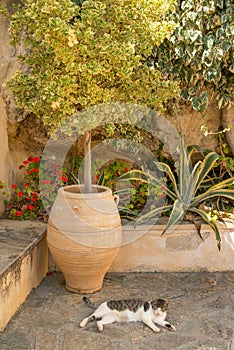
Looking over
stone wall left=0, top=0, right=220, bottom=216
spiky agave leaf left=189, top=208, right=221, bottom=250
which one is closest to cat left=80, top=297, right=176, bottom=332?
spiky agave leaf left=189, top=208, right=221, bottom=250

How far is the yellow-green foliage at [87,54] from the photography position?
3.10 m

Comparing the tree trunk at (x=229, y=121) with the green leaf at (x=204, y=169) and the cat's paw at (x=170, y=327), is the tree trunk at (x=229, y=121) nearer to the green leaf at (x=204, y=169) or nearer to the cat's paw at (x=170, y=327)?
the green leaf at (x=204, y=169)

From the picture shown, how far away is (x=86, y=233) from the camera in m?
3.48

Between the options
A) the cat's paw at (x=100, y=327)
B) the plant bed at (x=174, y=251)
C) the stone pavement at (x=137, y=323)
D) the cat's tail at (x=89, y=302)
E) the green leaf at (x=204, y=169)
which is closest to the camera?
the stone pavement at (x=137, y=323)

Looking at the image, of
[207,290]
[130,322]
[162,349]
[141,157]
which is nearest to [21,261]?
[130,322]

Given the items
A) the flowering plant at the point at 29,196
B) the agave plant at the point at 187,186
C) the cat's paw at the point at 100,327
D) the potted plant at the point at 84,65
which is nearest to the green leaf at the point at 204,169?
the agave plant at the point at 187,186

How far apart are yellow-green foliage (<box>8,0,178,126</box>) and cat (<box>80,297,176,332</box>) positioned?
4.25 feet

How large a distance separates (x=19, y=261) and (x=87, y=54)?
4.81ft

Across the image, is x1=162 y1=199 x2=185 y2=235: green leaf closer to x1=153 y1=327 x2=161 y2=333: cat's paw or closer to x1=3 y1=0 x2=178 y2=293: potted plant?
x1=3 y1=0 x2=178 y2=293: potted plant

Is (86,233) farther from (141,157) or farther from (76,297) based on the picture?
(141,157)

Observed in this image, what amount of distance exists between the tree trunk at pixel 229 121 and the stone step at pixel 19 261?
2089 millimetres

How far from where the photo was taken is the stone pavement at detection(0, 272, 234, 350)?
2953 mm

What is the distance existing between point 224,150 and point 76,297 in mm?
2274

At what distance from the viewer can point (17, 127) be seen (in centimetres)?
461
